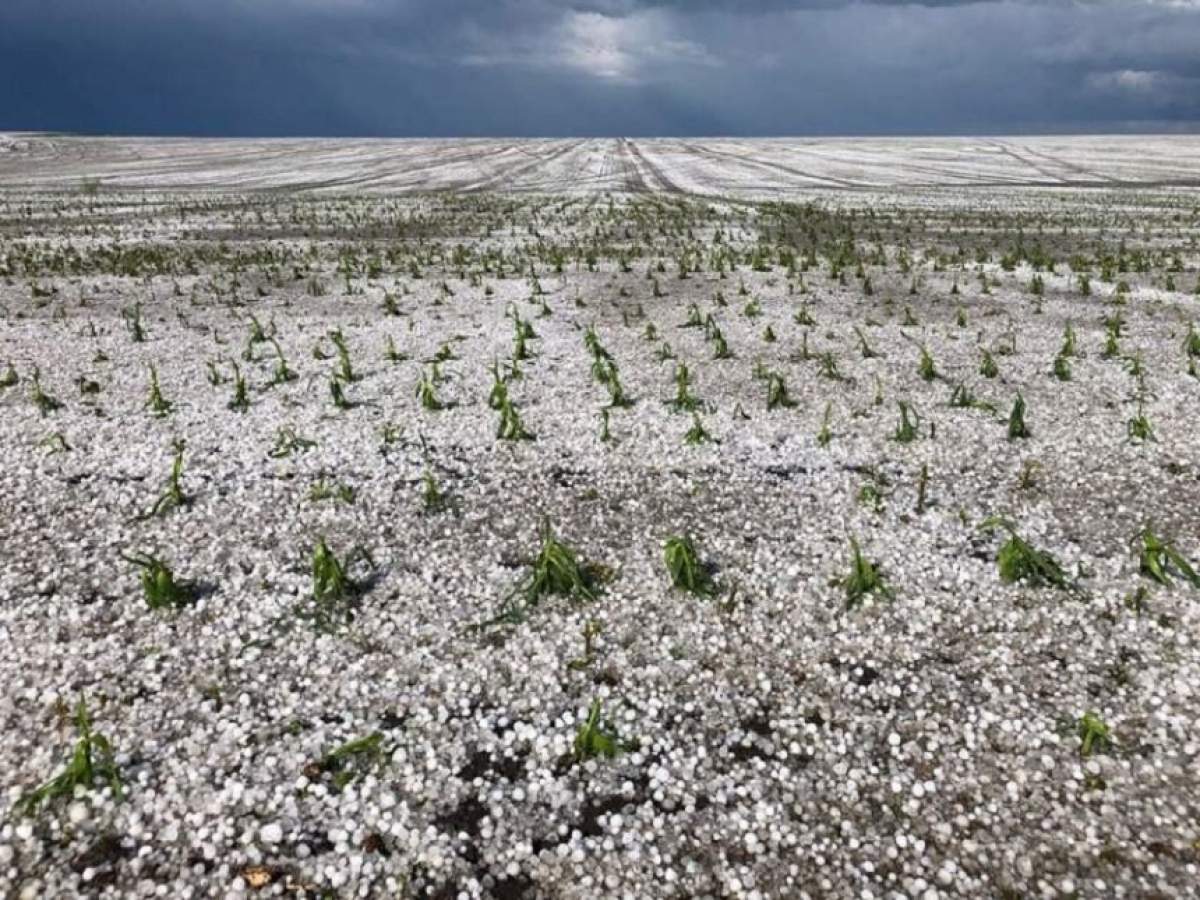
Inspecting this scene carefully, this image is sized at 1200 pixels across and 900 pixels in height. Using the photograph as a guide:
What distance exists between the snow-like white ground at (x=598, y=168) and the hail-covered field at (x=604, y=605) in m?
52.4

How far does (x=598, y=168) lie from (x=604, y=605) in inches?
3840

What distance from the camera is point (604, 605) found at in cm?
1138

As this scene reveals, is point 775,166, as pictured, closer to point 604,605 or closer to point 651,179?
point 651,179

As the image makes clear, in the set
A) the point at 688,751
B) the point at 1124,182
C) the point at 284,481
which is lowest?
the point at 688,751

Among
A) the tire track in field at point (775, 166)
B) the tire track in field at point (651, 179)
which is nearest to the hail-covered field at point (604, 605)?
the tire track in field at point (651, 179)

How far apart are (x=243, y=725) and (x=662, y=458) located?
8.78 m

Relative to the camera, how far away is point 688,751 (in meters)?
8.86

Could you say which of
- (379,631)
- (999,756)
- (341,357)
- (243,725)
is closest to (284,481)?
(379,631)

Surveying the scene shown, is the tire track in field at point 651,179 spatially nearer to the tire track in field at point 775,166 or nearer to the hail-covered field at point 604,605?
the tire track in field at point 775,166

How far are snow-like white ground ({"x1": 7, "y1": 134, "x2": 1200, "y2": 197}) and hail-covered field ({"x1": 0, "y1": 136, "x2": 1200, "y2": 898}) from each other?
52353 mm

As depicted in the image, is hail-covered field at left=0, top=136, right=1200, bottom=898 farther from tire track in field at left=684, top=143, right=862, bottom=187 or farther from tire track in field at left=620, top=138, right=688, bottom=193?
tire track in field at left=684, top=143, right=862, bottom=187

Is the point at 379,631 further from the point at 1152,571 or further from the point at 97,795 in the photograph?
the point at 1152,571

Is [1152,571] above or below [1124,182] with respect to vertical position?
below

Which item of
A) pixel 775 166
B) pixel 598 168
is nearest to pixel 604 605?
pixel 598 168
